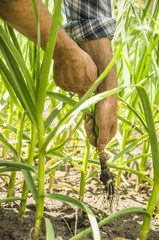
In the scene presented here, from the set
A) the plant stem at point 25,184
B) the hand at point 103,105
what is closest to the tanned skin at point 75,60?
the hand at point 103,105

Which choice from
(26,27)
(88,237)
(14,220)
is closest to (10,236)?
(14,220)

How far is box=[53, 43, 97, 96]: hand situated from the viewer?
1.91ft

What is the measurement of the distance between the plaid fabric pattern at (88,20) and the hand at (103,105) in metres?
0.02

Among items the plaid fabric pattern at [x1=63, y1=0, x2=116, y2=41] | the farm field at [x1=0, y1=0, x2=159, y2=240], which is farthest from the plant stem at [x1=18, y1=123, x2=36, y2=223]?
the plaid fabric pattern at [x1=63, y1=0, x2=116, y2=41]

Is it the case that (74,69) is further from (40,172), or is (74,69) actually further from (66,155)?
(66,155)

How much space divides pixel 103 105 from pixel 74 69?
10 centimetres

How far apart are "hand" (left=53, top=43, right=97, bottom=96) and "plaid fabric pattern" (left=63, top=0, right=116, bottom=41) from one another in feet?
0.39

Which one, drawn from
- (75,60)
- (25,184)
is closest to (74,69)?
(75,60)

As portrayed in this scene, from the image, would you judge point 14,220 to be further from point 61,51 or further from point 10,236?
point 61,51

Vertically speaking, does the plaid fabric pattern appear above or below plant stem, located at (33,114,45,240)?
above

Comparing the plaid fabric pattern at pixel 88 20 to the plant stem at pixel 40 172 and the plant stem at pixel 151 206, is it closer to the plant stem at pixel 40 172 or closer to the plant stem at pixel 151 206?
the plant stem at pixel 40 172

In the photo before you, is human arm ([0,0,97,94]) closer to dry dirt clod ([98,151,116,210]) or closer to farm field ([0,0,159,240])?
farm field ([0,0,159,240])

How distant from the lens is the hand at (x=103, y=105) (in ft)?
2.13

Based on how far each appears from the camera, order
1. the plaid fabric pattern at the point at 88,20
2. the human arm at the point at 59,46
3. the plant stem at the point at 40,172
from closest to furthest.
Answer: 1. the human arm at the point at 59,46
2. the plant stem at the point at 40,172
3. the plaid fabric pattern at the point at 88,20
